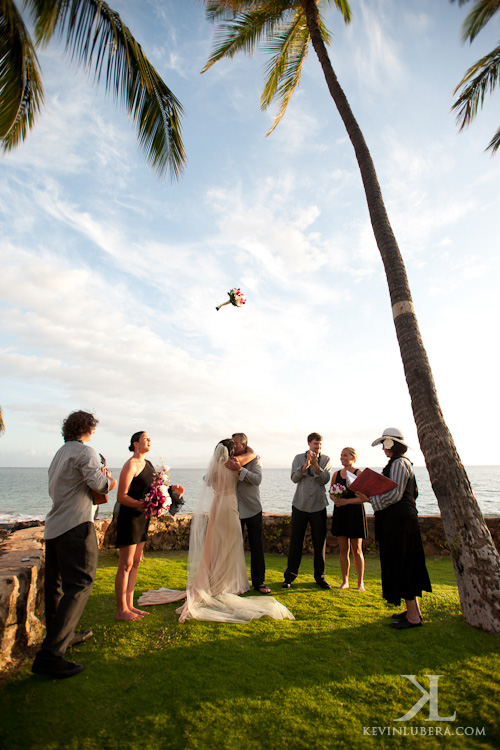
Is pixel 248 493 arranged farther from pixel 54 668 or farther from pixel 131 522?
pixel 54 668

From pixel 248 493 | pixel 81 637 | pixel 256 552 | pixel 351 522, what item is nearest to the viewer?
pixel 81 637

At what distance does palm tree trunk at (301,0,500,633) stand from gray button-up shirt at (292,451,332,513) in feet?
6.47

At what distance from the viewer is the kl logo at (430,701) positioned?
9.69 feet

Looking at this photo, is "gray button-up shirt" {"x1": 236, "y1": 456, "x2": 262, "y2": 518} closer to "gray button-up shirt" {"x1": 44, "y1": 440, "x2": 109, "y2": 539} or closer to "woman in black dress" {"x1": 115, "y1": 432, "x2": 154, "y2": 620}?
"woman in black dress" {"x1": 115, "y1": 432, "x2": 154, "y2": 620}

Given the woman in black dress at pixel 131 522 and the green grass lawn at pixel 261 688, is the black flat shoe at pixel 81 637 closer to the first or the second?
the green grass lawn at pixel 261 688

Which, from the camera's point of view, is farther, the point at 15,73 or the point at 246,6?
the point at 246,6

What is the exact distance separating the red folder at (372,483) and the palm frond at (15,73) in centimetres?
761

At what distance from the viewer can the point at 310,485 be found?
679 cm

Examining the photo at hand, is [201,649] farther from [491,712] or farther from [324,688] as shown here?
[491,712]

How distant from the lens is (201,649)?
157 inches

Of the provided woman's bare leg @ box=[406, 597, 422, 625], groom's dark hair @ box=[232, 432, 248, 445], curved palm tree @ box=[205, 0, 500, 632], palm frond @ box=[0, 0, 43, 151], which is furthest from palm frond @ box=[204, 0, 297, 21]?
woman's bare leg @ box=[406, 597, 422, 625]

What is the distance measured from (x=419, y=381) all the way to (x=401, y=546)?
212cm

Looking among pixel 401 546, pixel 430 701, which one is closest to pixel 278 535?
pixel 401 546

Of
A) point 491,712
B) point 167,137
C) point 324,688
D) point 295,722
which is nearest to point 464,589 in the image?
point 491,712
